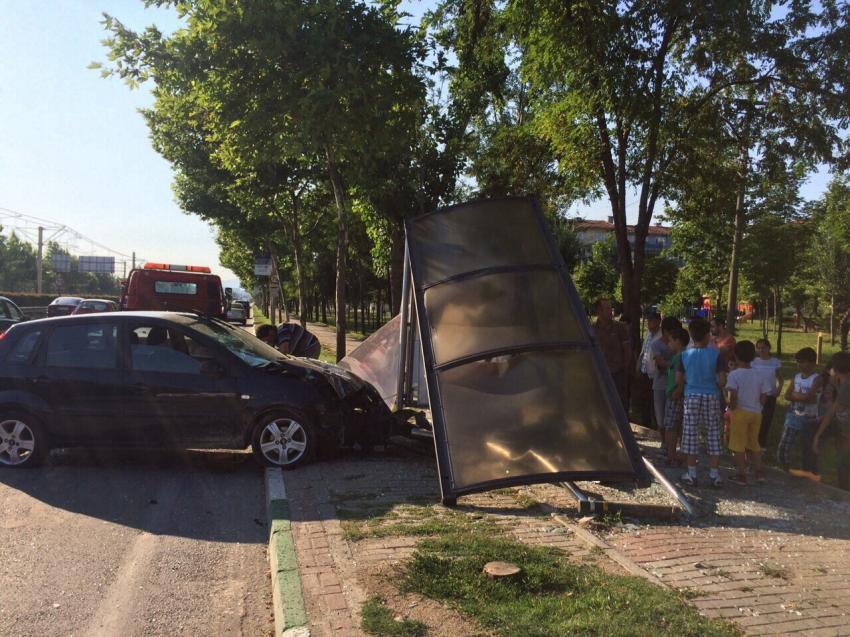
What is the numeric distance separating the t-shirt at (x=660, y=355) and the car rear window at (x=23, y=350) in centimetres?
670

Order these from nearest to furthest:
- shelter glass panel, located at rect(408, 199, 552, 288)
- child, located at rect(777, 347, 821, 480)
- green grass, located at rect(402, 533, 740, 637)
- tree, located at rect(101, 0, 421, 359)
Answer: green grass, located at rect(402, 533, 740, 637), shelter glass panel, located at rect(408, 199, 552, 288), child, located at rect(777, 347, 821, 480), tree, located at rect(101, 0, 421, 359)

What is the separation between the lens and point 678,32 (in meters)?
12.0

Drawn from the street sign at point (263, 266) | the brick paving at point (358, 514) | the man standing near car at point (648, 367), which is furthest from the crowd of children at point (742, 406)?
the street sign at point (263, 266)

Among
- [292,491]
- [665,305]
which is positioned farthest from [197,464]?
[665,305]

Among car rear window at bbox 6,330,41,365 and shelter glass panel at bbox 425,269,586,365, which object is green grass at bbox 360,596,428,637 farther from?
car rear window at bbox 6,330,41,365

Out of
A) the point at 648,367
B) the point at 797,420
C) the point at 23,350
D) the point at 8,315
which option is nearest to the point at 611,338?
the point at 648,367

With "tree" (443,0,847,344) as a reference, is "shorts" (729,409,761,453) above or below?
below

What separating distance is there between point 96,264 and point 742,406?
121891 millimetres

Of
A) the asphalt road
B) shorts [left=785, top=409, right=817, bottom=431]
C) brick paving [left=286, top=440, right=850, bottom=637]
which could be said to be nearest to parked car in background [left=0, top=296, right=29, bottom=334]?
the asphalt road

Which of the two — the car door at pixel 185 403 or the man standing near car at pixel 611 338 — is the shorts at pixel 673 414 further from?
the car door at pixel 185 403

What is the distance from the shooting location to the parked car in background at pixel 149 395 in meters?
7.52

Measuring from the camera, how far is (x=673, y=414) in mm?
7852

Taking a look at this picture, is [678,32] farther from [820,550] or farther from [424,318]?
[820,550]

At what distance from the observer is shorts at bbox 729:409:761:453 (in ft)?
23.3
